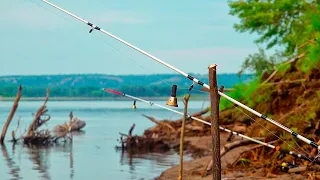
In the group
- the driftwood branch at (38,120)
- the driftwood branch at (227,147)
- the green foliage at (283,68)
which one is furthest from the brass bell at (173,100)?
the driftwood branch at (38,120)

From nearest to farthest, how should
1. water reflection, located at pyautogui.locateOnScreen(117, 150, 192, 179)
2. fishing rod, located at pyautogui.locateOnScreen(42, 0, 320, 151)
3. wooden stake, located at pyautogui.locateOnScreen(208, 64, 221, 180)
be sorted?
wooden stake, located at pyautogui.locateOnScreen(208, 64, 221, 180) → fishing rod, located at pyautogui.locateOnScreen(42, 0, 320, 151) → water reflection, located at pyautogui.locateOnScreen(117, 150, 192, 179)

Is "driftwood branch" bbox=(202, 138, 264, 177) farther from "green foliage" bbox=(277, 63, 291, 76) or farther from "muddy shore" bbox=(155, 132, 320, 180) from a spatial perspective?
"green foliage" bbox=(277, 63, 291, 76)

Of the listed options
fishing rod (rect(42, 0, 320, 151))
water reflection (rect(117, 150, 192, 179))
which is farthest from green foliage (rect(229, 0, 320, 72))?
fishing rod (rect(42, 0, 320, 151))

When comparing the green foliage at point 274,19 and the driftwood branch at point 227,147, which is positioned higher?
the green foliage at point 274,19

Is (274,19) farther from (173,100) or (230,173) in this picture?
(173,100)

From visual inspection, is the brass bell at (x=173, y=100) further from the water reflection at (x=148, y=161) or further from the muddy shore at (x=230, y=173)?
the water reflection at (x=148, y=161)

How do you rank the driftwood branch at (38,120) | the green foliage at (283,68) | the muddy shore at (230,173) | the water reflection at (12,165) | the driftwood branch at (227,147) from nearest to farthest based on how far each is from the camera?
1. the muddy shore at (230,173)
2. the driftwood branch at (227,147)
3. the water reflection at (12,165)
4. the green foliage at (283,68)
5. the driftwood branch at (38,120)

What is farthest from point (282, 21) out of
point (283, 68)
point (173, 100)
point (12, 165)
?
point (173, 100)

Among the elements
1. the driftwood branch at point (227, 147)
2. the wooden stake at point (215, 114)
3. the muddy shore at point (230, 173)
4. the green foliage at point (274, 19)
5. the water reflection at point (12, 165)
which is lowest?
the water reflection at point (12, 165)

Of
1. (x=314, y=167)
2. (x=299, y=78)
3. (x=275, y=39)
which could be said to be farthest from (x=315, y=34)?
(x=275, y=39)

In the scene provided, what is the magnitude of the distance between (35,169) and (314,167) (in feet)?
37.9

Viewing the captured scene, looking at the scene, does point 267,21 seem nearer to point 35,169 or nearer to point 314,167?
point 35,169

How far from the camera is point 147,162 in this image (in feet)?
93.4

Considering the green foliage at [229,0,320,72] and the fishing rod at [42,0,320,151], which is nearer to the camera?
the fishing rod at [42,0,320,151]
